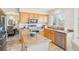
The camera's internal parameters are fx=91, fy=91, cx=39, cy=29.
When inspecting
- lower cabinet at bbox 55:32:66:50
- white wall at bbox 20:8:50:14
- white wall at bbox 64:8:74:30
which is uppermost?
white wall at bbox 20:8:50:14

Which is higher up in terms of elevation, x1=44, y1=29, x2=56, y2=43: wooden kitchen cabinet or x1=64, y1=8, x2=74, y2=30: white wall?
x1=64, y1=8, x2=74, y2=30: white wall

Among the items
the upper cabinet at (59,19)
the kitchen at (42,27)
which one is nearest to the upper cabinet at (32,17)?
the kitchen at (42,27)

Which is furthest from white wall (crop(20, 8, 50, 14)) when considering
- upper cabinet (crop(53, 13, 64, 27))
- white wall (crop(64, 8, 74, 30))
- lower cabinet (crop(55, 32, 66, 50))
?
lower cabinet (crop(55, 32, 66, 50))

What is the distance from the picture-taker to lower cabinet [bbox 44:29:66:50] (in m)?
1.50

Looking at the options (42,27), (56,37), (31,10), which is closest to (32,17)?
(31,10)

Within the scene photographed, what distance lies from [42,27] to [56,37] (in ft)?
0.96

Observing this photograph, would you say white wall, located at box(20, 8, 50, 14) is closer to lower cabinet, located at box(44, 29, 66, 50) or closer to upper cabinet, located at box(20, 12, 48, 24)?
upper cabinet, located at box(20, 12, 48, 24)

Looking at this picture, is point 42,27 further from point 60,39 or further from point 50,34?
point 60,39

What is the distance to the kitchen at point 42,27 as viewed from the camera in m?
1.36
